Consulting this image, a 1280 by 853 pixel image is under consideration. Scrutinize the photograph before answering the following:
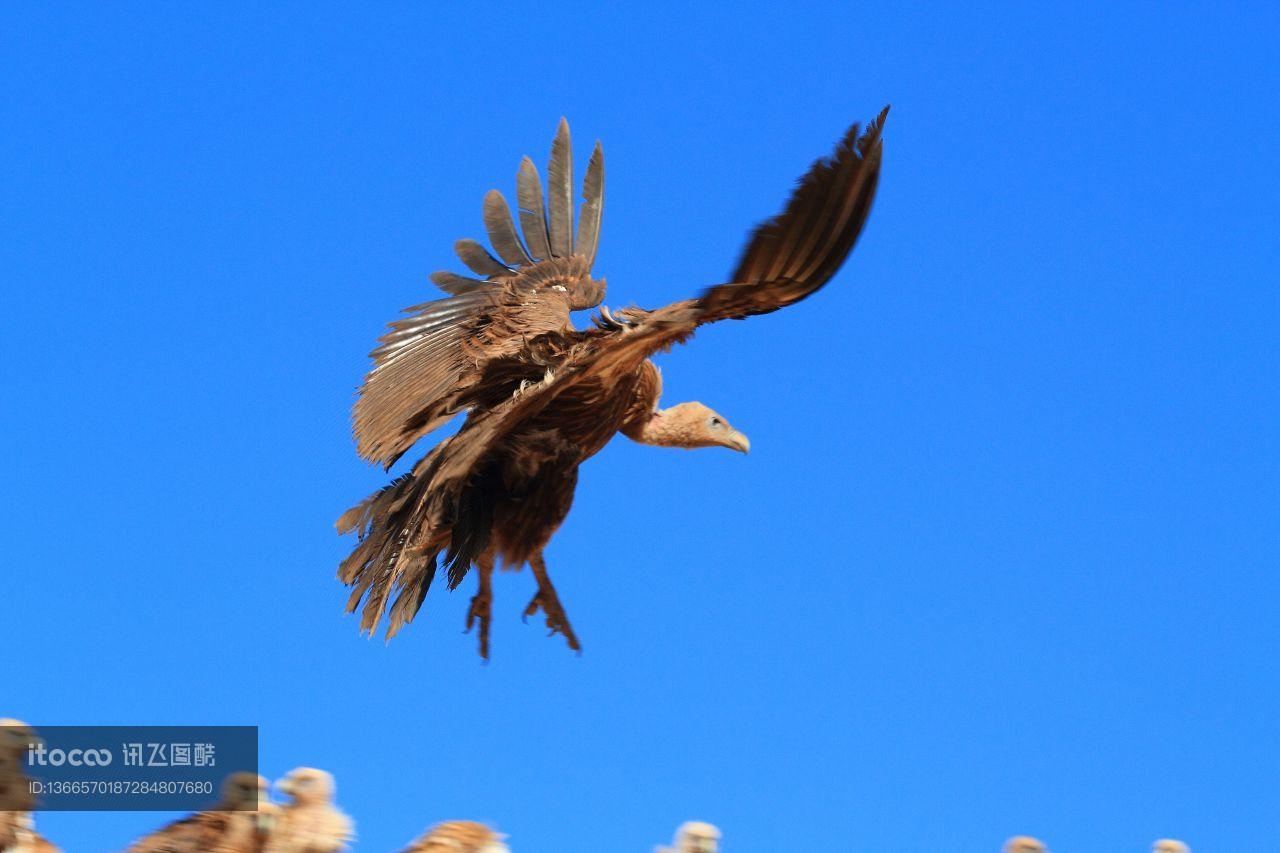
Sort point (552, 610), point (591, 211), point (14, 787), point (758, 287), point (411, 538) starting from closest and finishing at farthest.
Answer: point (14, 787) < point (758, 287) < point (411, 538) < point (552, 610) < point (591, 211)

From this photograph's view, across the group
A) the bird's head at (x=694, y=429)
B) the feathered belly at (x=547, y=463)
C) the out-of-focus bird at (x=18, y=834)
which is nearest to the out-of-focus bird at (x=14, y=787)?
the out-of-focus bird at (x=18, y=834)

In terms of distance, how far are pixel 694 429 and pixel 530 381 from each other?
1632 millimetres

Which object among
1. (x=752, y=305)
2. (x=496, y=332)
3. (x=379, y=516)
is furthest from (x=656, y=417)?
(x=752, y=305)

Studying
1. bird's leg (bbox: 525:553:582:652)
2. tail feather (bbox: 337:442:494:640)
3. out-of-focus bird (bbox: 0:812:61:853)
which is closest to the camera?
out-of-focus bird (bbox: 0:812:61:853)

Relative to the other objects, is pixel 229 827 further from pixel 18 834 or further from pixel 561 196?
pixel 561 196

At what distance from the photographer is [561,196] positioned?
11.8 meters

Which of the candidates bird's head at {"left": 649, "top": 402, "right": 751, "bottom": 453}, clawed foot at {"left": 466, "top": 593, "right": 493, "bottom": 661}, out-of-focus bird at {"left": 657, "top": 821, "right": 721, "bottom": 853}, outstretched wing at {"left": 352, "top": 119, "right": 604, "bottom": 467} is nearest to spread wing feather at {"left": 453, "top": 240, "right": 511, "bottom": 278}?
outstretched wing at {"left": 352, "top": 119, "right": 604, "bottom": 467}

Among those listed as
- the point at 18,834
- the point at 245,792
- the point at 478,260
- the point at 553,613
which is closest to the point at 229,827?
the point at 245,792

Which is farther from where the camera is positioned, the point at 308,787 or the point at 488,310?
the point at 488,310

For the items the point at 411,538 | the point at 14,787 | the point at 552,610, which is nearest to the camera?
the point at 14,787

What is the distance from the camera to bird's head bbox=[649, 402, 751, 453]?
10.9m

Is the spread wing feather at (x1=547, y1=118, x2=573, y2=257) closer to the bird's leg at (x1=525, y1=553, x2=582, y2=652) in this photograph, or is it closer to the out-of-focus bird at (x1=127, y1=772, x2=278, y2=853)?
the bird's leg at (x1=525, y1=553, x2=582, y2=652)

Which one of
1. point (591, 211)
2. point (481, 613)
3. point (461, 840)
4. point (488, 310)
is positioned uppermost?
point (591, 211)

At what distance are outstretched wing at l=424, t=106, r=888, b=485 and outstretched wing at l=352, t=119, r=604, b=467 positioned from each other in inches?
16.9
